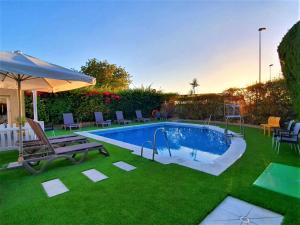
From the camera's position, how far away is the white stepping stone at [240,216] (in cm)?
248

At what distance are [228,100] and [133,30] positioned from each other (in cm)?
889

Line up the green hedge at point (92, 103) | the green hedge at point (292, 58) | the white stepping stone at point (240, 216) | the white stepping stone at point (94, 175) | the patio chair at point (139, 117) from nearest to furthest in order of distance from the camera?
the white stepping stone at point (240, 216) → the white stepping stone at point (94, 175) → the green hedge at point (292, 58) → the green hedge at point (92, 103) → the patio chair at point (139, 117)

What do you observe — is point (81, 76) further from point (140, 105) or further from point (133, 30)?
point (140, 105)

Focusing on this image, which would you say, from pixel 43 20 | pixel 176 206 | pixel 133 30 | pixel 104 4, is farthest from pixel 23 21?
pixel 176 206

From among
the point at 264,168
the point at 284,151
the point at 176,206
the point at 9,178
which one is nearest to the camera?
the point at 176,206

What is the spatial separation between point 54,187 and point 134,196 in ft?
5.50

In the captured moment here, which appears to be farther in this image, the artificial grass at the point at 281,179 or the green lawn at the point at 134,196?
the artificial grass at the point at 281,179

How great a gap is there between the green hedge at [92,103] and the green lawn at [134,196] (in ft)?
27.0

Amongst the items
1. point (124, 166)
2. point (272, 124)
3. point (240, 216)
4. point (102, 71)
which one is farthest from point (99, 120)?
point (102, 71)

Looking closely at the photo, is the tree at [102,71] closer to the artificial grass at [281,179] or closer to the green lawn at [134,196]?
the green lawn at [134,196]

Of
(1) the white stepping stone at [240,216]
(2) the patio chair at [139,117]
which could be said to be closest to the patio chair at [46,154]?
(1) the white stepping stone at [240,216]

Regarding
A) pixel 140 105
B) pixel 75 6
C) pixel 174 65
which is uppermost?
pixel 75 6

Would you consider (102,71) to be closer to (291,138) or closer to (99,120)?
(99,120)

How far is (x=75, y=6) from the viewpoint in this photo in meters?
9.38
